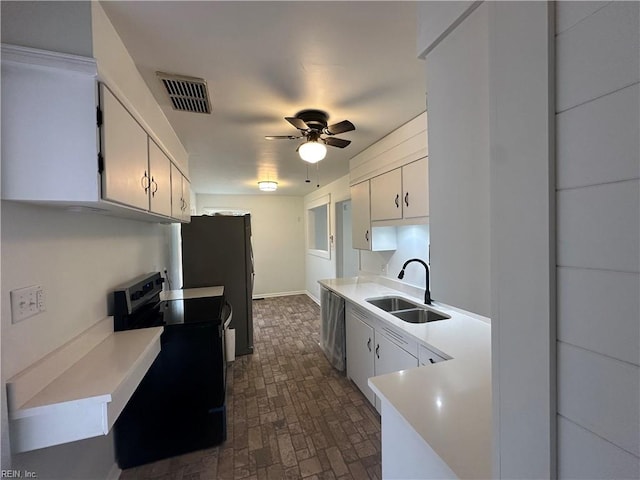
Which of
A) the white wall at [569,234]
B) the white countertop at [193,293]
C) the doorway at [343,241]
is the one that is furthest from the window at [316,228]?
the white wall at [569,234]

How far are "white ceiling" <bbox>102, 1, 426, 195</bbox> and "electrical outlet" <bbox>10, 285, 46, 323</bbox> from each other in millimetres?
1161

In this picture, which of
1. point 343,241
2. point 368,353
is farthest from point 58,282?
point 343,241

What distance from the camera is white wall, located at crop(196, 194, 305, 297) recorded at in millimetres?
6527

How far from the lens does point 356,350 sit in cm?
276

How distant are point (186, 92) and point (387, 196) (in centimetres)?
183

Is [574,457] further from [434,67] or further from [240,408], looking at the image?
[240,408]

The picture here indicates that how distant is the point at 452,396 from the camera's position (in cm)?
115

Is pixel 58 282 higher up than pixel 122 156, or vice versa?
pixel 122 156

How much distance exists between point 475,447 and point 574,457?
1.34 ft

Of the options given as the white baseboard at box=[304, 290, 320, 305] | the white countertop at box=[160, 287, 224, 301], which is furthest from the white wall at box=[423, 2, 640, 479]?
the white baseboard at box=[304, 290, 320, 305]

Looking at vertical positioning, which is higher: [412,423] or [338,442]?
[412,423]

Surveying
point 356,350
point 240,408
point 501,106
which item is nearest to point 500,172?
point 501,106

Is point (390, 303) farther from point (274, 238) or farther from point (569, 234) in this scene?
point (274, 238)

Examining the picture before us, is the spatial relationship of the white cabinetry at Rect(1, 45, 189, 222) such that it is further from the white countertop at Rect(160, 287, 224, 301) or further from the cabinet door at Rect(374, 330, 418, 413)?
the white countertop at Rect(160, 287, 224, 301)
